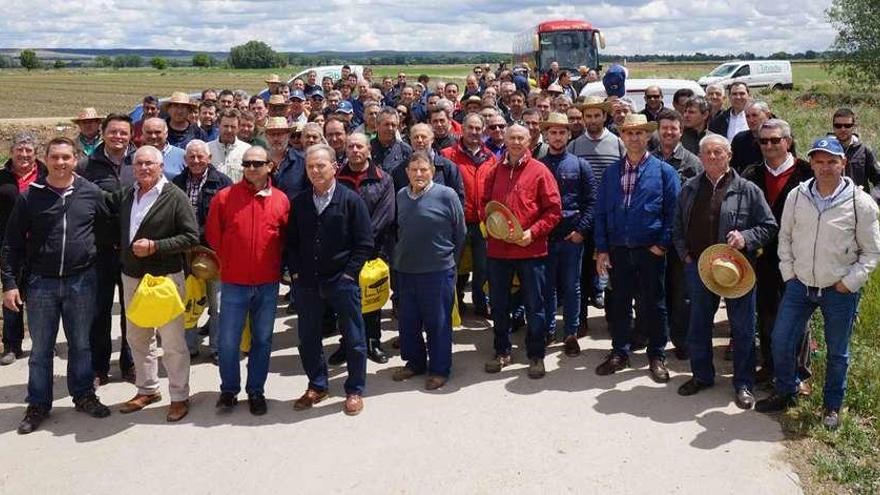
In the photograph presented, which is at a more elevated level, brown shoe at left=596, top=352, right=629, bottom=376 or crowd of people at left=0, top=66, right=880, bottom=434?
crowd of people at left=0, top=66, right=880, bottom=434

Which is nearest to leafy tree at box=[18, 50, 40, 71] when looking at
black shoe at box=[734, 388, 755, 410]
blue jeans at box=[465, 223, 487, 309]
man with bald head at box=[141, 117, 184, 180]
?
man with bald head at box=[141, 117, 184, 180]

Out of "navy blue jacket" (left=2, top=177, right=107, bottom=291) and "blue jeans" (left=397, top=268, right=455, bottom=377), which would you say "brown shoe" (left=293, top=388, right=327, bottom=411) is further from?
"navy blue jacket" (left=2, top=177, right=107, bottom=291)

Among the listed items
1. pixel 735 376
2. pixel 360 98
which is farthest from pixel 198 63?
pixel 735 376

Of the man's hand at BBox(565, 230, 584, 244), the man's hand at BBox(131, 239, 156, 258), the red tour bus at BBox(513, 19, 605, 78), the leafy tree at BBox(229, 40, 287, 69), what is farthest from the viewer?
the leafy tree at BBox(229, 40, 287, 69)

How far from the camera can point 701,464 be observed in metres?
4.55

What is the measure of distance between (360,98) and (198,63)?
124 m

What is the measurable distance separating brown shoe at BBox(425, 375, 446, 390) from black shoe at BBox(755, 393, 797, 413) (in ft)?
7.57

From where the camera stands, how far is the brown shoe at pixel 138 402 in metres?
5.54

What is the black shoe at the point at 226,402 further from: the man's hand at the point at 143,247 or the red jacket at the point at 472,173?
the red jacket at the point at 472,173

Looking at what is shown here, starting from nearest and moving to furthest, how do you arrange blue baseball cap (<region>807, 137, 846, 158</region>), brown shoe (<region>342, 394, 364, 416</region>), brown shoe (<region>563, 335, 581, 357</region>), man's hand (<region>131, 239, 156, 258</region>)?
1. blue baseball cap (<region>807, 137, 846, 158</region>)
2. man's hand (<region>131, 239, 156, 258</region>)
3. brown shoe (<region>342, 394, 364, 416</region>)
4. brown shoe (<region>563, 335, 581, 357</region>)

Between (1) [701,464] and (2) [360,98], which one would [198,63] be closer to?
(2) [360,98]

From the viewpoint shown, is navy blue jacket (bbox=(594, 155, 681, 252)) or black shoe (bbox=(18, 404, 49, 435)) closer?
black shoe (bbox=(18, 404, 49, 435))

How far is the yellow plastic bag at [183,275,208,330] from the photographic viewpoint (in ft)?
19.5

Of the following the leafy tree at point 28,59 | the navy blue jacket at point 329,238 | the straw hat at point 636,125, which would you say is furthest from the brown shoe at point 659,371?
the leafy tree at point 28,59
